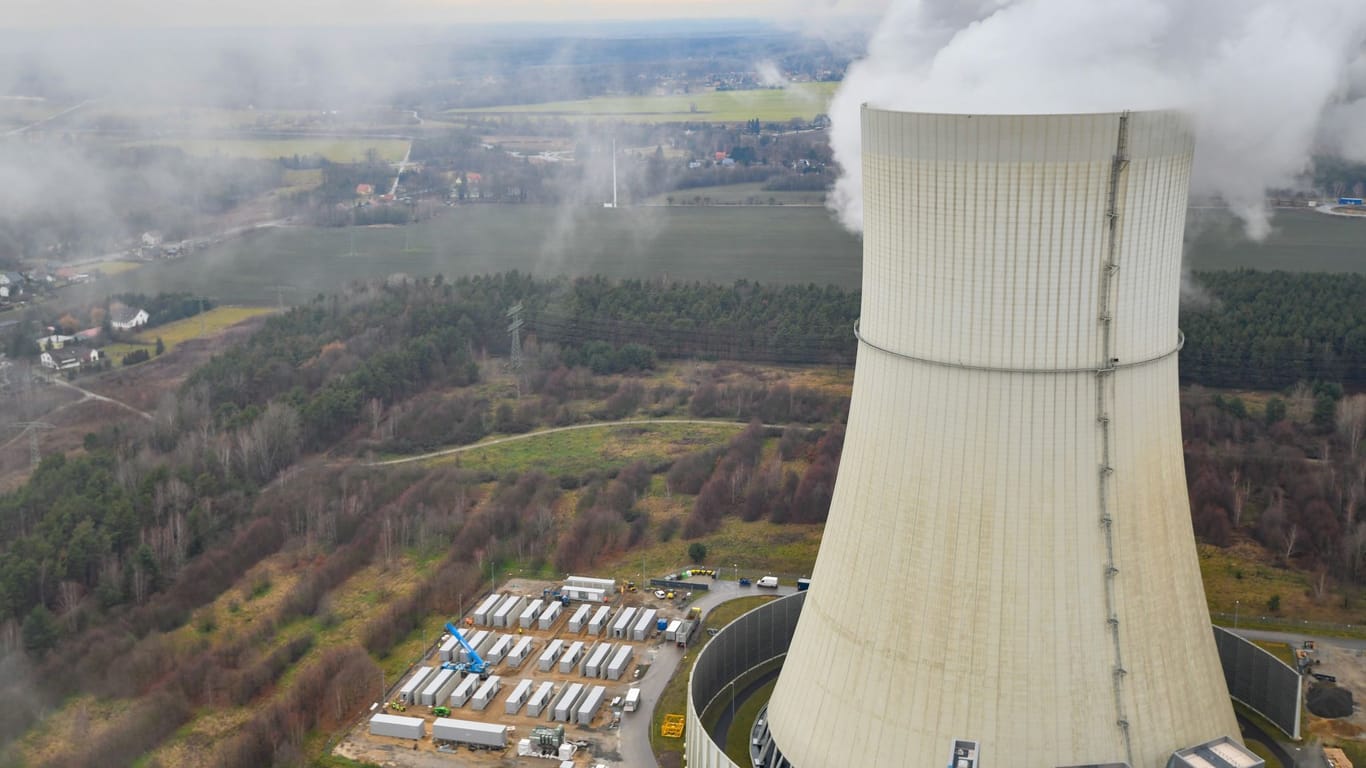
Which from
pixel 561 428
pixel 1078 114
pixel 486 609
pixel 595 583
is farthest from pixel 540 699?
pixel 561 428

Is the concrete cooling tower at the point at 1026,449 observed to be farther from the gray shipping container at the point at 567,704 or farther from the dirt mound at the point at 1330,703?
the gray shipping container at the point at 567,704

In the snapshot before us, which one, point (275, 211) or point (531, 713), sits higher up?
point (275, 211)

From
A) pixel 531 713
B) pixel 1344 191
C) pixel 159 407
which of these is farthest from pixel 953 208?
pixel 1344 191

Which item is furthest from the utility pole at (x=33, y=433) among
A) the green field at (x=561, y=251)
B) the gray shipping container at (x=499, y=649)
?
the gray shipping container at (x=499, y=649)

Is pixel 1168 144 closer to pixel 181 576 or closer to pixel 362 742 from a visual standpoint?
pixel 362 742

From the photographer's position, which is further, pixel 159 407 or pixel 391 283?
pixel 391 283

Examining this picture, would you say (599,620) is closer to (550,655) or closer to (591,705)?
(550,655)

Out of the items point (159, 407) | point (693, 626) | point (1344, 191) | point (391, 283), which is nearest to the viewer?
point (693, 626)
